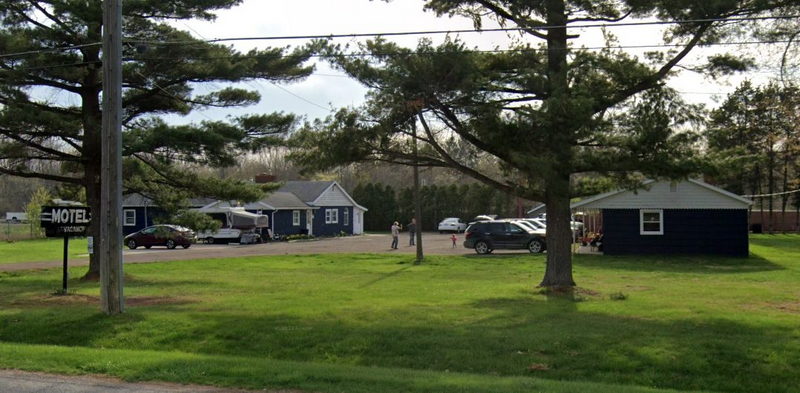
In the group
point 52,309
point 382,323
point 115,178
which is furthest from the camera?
point 52,309

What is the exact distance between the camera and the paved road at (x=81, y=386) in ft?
27.9

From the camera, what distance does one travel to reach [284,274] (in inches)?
1003

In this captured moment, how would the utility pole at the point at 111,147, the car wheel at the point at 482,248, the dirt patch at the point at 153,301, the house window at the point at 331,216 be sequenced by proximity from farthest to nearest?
the house window at the point at 331,216, the car wheel at the point at 482,248, the dirt patch at the point at 153,301, the utility pole at the point at 111,147

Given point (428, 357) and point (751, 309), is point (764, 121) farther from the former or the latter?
point (428, 357)

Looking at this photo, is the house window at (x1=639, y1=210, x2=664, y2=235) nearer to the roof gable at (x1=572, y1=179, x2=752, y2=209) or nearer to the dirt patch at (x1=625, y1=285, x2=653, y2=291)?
the roof gable at (x1=572, y1=179, x2=752, y2=209)

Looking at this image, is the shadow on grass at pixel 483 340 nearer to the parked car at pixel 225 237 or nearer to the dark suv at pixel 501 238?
the dark suv at pixel 501 238

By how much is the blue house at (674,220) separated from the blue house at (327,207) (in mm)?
32072

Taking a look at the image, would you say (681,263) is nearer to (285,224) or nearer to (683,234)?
(683,234)

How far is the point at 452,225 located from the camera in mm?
68500

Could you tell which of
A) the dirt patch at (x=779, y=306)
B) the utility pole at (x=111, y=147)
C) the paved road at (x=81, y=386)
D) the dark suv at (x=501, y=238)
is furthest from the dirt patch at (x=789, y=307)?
the dark suv at (x=501, y=238)

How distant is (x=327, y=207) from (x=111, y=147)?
167ft

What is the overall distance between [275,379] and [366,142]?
8272 mm

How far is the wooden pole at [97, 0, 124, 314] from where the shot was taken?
552 inches

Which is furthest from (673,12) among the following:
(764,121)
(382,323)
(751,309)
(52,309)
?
(764,121)
